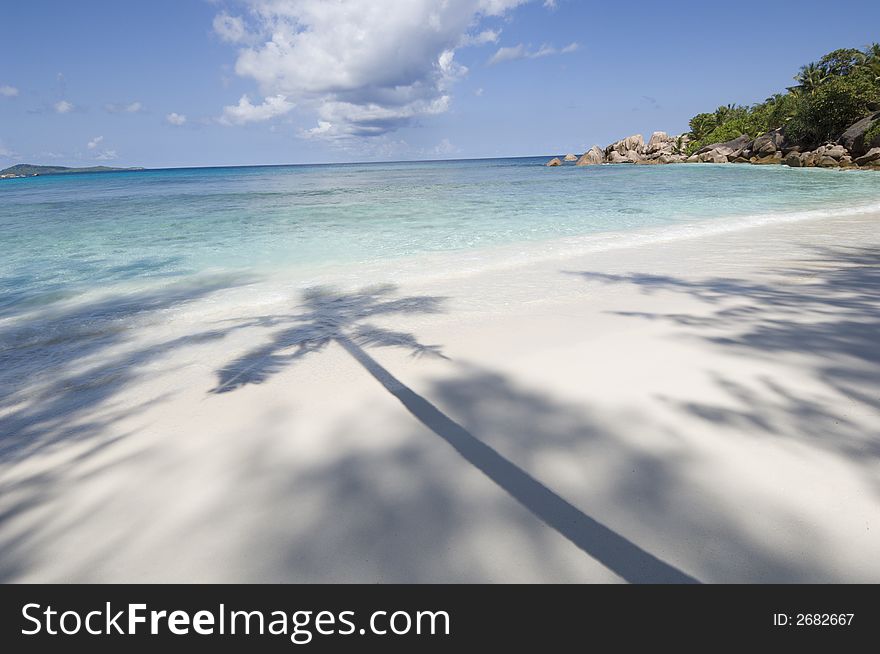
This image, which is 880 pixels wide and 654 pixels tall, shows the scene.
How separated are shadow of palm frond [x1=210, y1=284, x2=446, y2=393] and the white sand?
0.08 meters

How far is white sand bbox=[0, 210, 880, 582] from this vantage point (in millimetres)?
2166

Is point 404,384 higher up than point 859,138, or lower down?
lower down

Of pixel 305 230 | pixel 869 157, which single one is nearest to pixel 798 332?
pixel 305 230

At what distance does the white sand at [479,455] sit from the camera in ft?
7.11

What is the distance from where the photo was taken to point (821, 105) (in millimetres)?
46469

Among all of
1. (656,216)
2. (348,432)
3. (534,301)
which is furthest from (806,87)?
(348,432)

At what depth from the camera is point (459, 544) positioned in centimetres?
223

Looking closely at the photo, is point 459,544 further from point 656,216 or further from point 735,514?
point 656,216

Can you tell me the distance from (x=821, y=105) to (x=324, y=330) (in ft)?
196

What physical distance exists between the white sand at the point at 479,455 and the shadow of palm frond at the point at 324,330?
0.27 feet

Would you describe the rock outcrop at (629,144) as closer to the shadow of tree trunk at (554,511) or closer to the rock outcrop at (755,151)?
the rock outcrop at (755,151)

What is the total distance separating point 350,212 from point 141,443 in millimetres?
18963

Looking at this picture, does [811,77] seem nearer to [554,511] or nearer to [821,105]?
[821,105]

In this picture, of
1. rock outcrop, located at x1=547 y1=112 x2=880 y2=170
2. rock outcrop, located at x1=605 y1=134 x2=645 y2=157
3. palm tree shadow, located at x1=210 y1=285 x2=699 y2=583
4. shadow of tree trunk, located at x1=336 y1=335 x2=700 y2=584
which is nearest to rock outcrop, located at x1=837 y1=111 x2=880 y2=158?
rock outcrop, located at x1=547 y1=112 x2=880 y2=170
